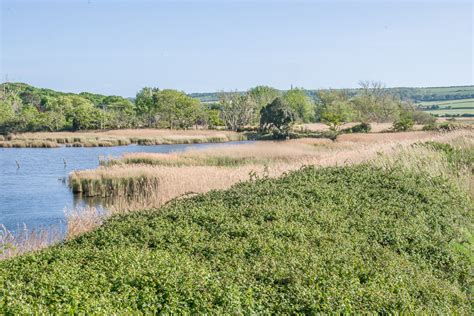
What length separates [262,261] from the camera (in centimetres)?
562

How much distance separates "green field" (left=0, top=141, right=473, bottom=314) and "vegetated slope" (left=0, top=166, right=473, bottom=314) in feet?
0.05

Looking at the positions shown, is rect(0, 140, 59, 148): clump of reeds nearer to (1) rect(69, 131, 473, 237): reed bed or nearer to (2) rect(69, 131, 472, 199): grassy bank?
(2) rect(69, 131, 472, 199): grassy bank

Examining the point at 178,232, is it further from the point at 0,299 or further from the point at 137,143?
the point at 137,143

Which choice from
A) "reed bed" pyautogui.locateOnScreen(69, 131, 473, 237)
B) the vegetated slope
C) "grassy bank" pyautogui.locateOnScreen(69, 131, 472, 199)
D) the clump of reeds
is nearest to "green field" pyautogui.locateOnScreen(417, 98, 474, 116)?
"reed bed" pyautogui.locateOnScreen(69, 131, 473, 237)

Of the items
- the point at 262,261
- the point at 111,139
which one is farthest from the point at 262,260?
the point at 111,139

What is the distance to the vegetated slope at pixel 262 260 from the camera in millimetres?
4484

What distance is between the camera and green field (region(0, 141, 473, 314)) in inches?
176

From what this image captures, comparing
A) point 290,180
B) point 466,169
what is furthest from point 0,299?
point 466,169

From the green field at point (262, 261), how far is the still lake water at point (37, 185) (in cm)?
772

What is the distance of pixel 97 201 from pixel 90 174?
3.20m

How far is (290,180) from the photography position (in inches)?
421

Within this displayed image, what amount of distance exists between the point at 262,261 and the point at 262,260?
1.5 inches

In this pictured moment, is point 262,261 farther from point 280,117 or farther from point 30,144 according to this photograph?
point 30,144

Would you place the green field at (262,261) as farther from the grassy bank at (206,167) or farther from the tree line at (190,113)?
the tree line at (190,113)
